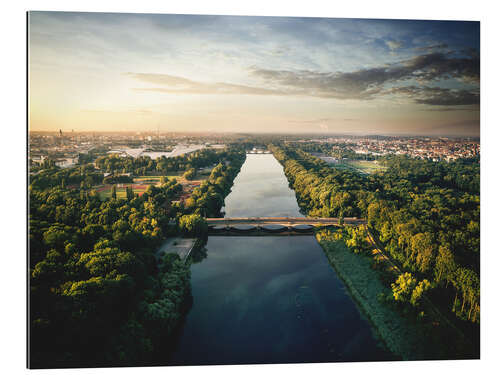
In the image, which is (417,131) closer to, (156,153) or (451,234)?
(451,234)

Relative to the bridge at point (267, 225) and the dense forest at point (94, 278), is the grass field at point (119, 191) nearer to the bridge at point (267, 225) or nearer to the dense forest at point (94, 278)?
the dense forest at point (94, 278)

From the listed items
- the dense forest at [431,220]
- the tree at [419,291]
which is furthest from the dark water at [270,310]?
the dense forest at [431,220]

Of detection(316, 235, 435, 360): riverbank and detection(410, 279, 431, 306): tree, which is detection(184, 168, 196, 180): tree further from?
detection(410, 279, 431, 306): tree

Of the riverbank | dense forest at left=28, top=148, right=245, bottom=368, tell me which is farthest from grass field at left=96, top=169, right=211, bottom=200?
the riverbank

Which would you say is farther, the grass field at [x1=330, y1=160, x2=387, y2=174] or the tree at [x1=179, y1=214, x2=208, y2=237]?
the tree at [x1=179, y1=214, x2=208, y2=237]

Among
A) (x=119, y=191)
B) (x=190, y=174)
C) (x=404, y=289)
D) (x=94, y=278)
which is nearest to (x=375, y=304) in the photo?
(x=404, y=289)
